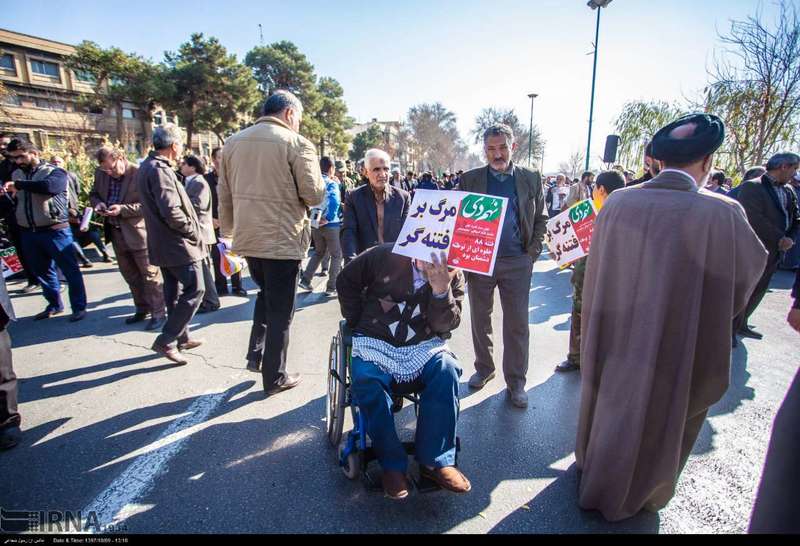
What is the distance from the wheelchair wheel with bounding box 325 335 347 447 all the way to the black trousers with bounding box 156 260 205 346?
1902mm

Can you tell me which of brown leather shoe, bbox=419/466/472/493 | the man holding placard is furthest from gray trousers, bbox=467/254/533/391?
brown leather shoe, bbox=419/466/472/493

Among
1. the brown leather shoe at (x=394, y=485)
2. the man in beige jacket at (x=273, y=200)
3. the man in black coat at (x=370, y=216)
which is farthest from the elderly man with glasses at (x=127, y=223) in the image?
the brown leather shoe at (x=394, y=485)

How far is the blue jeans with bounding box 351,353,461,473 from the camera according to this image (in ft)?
6.74

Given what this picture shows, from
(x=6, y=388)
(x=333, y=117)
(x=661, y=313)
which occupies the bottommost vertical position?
(x=6, y=388)

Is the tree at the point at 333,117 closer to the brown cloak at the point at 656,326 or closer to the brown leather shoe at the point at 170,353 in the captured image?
the brown leather shoe at the point at 170,353

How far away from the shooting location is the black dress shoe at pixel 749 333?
4.67m

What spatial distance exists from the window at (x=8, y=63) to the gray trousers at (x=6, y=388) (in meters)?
47.7

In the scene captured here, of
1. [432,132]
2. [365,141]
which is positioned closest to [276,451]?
[365,141]

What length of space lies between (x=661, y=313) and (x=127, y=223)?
207 inches

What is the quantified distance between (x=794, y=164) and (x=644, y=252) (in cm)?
439

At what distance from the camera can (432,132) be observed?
57.8 meters

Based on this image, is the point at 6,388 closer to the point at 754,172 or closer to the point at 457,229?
the point at 457,229

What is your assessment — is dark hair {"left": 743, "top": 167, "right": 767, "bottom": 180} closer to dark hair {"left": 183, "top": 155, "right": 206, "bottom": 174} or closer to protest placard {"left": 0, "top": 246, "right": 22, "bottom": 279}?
dark hair {"left": 183, "top": 155, "right": 206, "bottom": 174}

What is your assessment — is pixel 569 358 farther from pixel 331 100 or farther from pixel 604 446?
pixel 331 100
